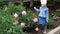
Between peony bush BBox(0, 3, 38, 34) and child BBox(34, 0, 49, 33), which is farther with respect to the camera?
child BBox(34, 0, 49, 33)

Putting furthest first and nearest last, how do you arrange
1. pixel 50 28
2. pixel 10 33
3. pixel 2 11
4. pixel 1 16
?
pixel 50 28 < pixel 2 11 < pixel 1 16 < pixel 10 33

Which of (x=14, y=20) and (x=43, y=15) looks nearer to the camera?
(x=14, y=20)

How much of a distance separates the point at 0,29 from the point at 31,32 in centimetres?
129

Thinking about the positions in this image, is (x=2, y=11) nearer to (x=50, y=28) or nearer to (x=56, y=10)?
(x=50, y=28)

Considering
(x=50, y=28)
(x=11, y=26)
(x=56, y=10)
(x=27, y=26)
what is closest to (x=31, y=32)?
(x=27, y=26)

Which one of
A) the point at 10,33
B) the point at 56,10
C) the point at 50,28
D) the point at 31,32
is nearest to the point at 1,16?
the point at 10,33

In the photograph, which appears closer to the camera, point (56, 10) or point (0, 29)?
point (0, 29)

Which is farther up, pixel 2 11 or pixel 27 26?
pixel 2 11

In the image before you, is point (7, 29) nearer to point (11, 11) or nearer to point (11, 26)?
point (11, 26)

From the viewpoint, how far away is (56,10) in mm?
9625

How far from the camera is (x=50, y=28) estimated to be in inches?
278

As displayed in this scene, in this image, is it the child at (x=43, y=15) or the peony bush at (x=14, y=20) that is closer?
the peony bush at (x=14, y=20)

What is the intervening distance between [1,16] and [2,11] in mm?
511

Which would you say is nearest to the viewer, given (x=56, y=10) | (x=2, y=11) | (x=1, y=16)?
(x=1, y=16)
